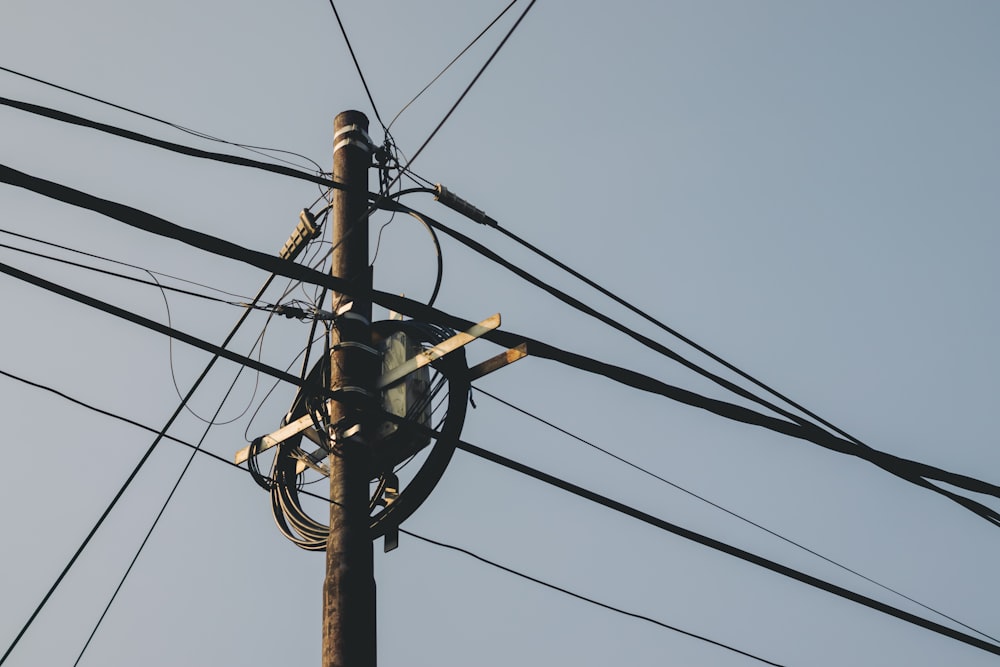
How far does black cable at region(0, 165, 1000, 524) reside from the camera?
16.5 ft

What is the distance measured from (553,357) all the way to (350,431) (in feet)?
4.34

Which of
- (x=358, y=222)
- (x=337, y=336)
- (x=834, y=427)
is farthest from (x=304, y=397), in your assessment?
(x=834, y=427)

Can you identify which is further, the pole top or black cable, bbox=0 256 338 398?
the pole top

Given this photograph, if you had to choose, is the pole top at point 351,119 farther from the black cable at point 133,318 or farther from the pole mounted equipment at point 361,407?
the black cable at point 133,318

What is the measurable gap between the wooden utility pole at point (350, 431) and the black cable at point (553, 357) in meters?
0.25

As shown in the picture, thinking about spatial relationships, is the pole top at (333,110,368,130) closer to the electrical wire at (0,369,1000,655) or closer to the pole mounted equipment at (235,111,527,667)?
the pole mounted equipment at (235,111,527,667)

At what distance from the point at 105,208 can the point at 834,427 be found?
194 inches

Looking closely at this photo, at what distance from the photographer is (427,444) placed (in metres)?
6.87

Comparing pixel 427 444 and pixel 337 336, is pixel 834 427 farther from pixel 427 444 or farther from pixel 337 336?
pixel 337 336

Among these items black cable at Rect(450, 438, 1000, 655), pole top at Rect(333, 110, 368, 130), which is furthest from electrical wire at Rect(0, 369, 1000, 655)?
pole top at Rect(333, 110, 368, 130)

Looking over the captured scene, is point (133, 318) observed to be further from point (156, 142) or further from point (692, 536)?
point (692, 536)

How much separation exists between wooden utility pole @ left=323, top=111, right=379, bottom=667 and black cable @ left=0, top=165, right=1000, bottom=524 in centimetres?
25

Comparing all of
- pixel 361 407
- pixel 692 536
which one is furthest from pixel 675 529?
pixel 361 407

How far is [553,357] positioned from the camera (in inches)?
247
